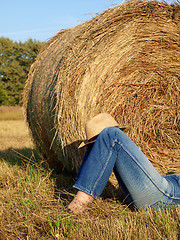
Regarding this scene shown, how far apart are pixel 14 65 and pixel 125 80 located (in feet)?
88.1

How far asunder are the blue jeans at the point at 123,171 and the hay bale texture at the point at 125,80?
81cm

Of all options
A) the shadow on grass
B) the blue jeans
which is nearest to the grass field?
the shadow on grass

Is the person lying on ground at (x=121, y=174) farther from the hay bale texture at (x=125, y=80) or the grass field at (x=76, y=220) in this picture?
the hay bale texture at (x=125, y=80)

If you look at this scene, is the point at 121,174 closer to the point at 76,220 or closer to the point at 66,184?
the point at 76,220

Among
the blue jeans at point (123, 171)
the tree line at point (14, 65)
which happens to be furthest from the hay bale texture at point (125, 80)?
the tree line at point (14, 65)

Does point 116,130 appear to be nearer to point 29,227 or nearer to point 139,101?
point 29,227

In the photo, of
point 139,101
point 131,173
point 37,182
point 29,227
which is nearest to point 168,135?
point 139,101

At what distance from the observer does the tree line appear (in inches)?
1064

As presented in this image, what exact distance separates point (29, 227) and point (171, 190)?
3.44 ft

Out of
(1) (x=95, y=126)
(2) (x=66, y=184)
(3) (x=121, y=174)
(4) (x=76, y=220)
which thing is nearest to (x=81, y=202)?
(4) (x=76, y=220)

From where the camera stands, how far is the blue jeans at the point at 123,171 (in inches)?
79.0

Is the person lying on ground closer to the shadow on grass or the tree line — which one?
the shadow on grass

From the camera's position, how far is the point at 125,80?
121 inches

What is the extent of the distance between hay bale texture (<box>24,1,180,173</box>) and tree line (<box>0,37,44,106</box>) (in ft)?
72.6
